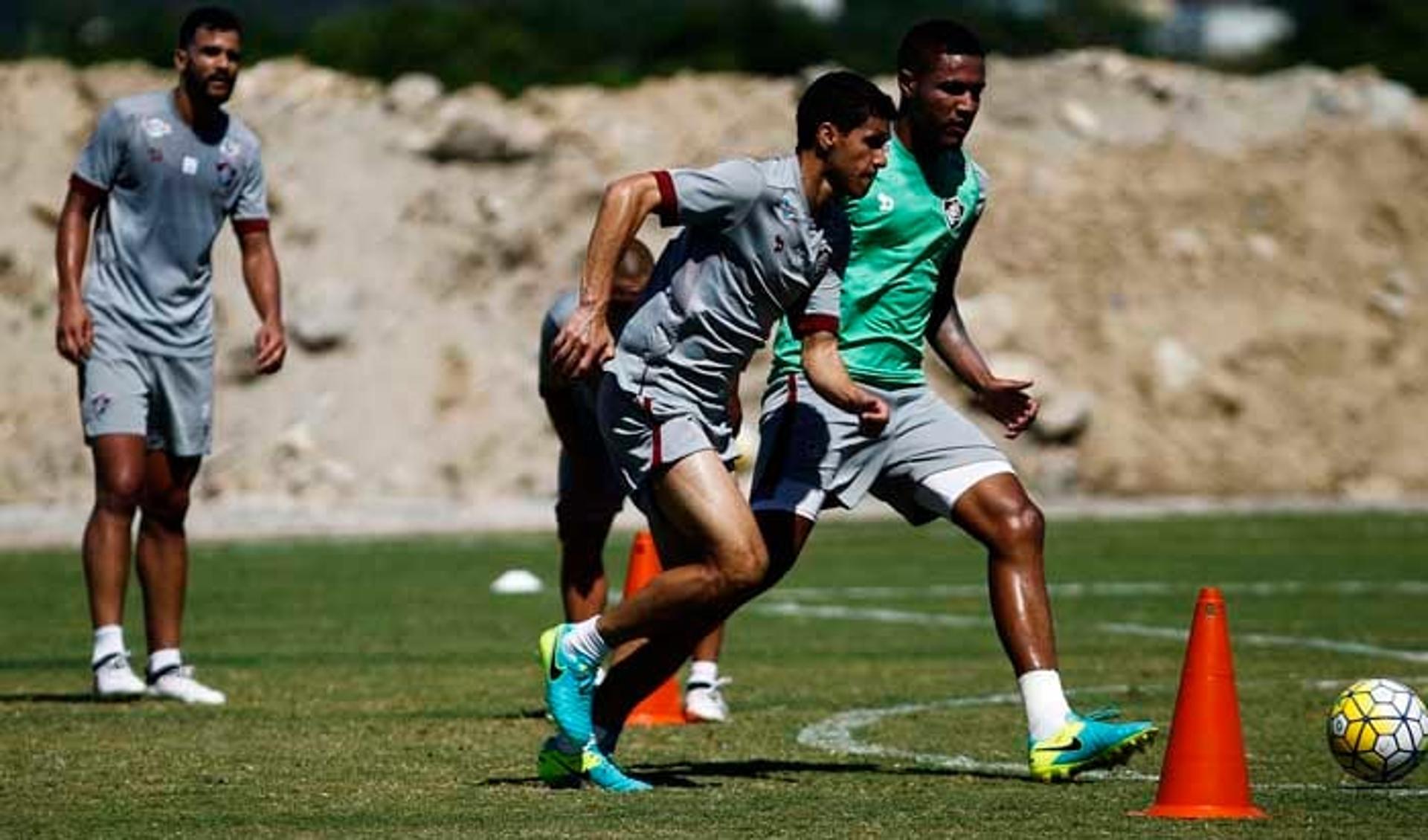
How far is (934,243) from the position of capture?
34.3ft

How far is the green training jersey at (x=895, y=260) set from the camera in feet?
34.0

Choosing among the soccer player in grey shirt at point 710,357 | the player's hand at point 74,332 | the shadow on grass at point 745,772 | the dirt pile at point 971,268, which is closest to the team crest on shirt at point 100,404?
the player's hand at point 74,332

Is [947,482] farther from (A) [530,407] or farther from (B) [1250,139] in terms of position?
(B) [1250,139]

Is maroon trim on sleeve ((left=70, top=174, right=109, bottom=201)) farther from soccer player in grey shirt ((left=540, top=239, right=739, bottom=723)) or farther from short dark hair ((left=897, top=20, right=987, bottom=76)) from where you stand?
short dark hair ((left=897, top=20, right=987, bottom=76))

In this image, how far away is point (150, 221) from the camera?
1285 cm

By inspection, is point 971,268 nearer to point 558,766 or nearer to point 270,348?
point 270,348

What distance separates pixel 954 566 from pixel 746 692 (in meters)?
8.42

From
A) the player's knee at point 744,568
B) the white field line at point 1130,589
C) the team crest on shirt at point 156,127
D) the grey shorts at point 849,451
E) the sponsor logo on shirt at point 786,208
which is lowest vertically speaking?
the white field line at point 1130,589

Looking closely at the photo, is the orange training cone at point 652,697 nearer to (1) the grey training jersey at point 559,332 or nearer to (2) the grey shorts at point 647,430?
(1) the grey training jersey at point 559,332

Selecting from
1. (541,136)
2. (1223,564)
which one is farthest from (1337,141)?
(1223,564)

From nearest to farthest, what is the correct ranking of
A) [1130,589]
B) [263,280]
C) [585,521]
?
[585,521], [263,280], [1130,589]

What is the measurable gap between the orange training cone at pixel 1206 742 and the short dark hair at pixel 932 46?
2.19 meters

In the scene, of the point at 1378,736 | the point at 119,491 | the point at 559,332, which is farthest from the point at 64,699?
the point at 1378,736

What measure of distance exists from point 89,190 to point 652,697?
3280 millimetres
